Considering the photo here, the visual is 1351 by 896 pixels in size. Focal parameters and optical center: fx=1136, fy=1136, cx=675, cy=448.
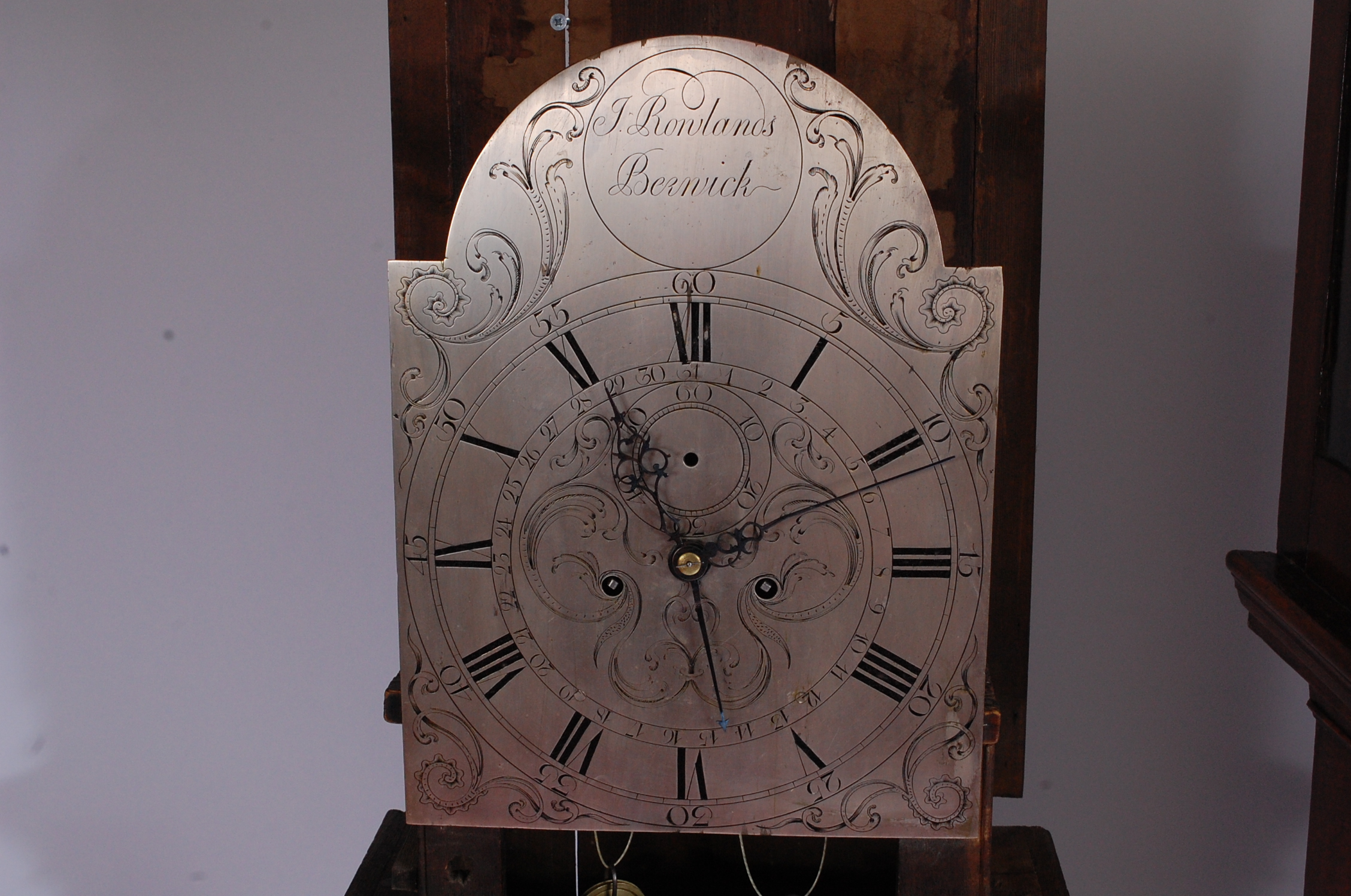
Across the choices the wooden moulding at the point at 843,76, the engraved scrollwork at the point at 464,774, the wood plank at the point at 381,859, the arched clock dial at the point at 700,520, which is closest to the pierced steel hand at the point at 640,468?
the arched clock dial at the point at 700,520

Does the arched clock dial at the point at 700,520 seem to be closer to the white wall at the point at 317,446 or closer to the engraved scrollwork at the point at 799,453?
the engraved scrollwork at the point at 799,453

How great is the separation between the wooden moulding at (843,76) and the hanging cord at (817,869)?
63cm

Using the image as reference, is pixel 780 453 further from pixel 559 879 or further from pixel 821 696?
pixel 559 879

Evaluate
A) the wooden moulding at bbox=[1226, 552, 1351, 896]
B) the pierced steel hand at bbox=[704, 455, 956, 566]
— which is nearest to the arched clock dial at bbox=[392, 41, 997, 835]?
the pierced steel hand at bbox=[704, 455, 956, 566]

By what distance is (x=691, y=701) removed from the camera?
0.99m

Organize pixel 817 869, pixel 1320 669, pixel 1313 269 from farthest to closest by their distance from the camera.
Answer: pixel 817 869 < pixel 1313 269 < pixel 1320 669

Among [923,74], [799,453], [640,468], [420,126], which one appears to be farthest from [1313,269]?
[420,126]

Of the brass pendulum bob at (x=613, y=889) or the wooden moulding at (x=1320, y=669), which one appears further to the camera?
the brass pendulum bob at (x=613, y=889)

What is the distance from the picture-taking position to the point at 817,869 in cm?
126

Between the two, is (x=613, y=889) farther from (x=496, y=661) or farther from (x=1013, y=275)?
(x=1013, y=275)

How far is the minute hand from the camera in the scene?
958 mm

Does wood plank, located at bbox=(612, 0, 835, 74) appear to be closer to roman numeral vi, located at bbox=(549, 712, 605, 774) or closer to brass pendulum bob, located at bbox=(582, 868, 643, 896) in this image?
roman numeral vi, located at bbox=(549, 712, 605, 774)

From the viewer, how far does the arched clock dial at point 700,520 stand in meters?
0.95

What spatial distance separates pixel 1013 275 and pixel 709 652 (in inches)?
20.4
